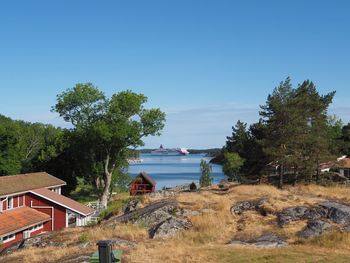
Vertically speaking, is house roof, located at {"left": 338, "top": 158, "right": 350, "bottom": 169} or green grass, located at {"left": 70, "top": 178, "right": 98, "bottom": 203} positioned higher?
house roof, located at {"left": 338, "top": 158, "right": 350, "bottom": 169}

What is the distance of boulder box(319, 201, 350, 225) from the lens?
72.5 feet

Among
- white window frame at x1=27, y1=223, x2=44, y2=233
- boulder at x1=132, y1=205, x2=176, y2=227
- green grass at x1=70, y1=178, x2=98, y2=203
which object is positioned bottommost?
white window frame at x1=27, y1=223, x2=44, y2=233

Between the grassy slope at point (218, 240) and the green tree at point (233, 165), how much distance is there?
4965cm

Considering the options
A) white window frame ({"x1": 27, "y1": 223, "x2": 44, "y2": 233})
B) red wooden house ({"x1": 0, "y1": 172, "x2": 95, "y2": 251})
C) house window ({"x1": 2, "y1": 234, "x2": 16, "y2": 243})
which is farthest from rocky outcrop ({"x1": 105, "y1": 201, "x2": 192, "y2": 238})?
white window frame ({"x1": 27, "y1": 223, "x2": 44, "y2": 233})

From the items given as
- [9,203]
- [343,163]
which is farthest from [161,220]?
[343,163]

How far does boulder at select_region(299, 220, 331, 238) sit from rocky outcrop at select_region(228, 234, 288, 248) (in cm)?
120

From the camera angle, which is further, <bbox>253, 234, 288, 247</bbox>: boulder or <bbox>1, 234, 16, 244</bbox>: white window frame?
<bbox>1, 234, 16, 244</bbox>: white window frame

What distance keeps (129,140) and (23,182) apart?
18892 millimetres

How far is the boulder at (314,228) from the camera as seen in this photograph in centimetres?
2063

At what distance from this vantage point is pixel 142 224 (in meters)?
23.5

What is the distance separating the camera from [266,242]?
774 inches

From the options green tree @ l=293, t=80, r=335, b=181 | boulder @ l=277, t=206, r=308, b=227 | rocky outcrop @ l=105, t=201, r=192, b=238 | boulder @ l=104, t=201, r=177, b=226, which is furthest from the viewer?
green tree @ l=293, t=80, r=335, b=181

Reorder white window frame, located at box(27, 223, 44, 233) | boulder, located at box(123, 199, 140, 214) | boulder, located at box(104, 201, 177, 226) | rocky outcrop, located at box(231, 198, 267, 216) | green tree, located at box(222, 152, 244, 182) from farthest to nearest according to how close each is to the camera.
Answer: green tree, located at box(222, 152, 244, 182) < white window frame, located at box(27, 223, 44, 233) < boulder, located at box(123, 199, 140, 214) < rocky outcrop, located at box(231, 198, 267, 216) < boulder, located at box(104, 201, 177, 226)

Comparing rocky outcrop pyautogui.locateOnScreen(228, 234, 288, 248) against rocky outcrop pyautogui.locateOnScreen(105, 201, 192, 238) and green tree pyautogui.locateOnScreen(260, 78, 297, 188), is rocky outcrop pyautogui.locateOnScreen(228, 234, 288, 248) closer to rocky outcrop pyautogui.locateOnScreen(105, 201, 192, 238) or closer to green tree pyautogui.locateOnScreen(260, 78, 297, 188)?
rocky outcrop pyautogui.locateOnScreen(105, 201, 192, 238)
